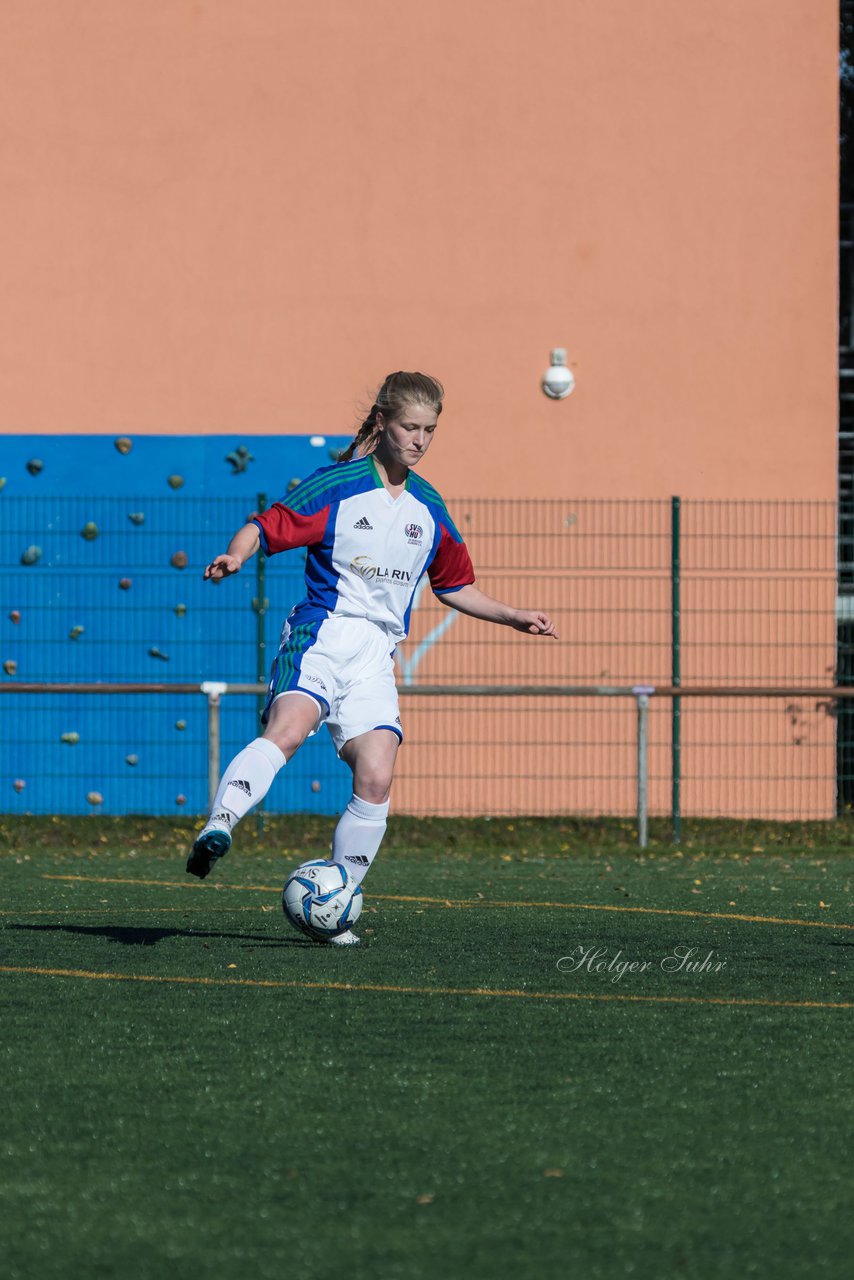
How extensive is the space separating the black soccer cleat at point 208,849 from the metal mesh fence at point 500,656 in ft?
28.6

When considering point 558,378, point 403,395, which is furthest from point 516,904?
point 558,378

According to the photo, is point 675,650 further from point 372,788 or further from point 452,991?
point 452,991

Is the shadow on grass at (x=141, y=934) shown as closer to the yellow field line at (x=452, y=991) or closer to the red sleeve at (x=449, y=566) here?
the yellow field line at (x=452, y=991)

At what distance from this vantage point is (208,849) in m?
5.52

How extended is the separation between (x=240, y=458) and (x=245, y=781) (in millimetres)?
9482

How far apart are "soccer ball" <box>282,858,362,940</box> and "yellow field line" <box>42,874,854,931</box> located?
1676 mm

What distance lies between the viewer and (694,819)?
45.9 feet

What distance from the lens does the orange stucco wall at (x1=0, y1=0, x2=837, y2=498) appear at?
15195 mm

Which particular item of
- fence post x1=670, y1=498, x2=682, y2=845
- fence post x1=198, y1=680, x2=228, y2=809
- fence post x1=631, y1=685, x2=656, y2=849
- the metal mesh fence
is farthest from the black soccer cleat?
the metal mesh fence

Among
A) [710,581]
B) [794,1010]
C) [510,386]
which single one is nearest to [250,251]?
[510,386]

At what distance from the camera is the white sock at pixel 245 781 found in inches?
228

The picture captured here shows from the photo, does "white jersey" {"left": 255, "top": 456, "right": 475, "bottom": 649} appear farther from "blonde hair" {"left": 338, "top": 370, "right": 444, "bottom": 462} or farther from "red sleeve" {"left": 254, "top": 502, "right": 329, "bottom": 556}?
"blonde hair" {"left": 338, "top": 370, "right": 444, "bottom": 462}

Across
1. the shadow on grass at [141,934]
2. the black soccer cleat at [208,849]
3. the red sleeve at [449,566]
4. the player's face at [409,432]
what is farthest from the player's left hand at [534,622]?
the black soccer cleat at [208,849]

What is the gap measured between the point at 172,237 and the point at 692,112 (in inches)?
166
